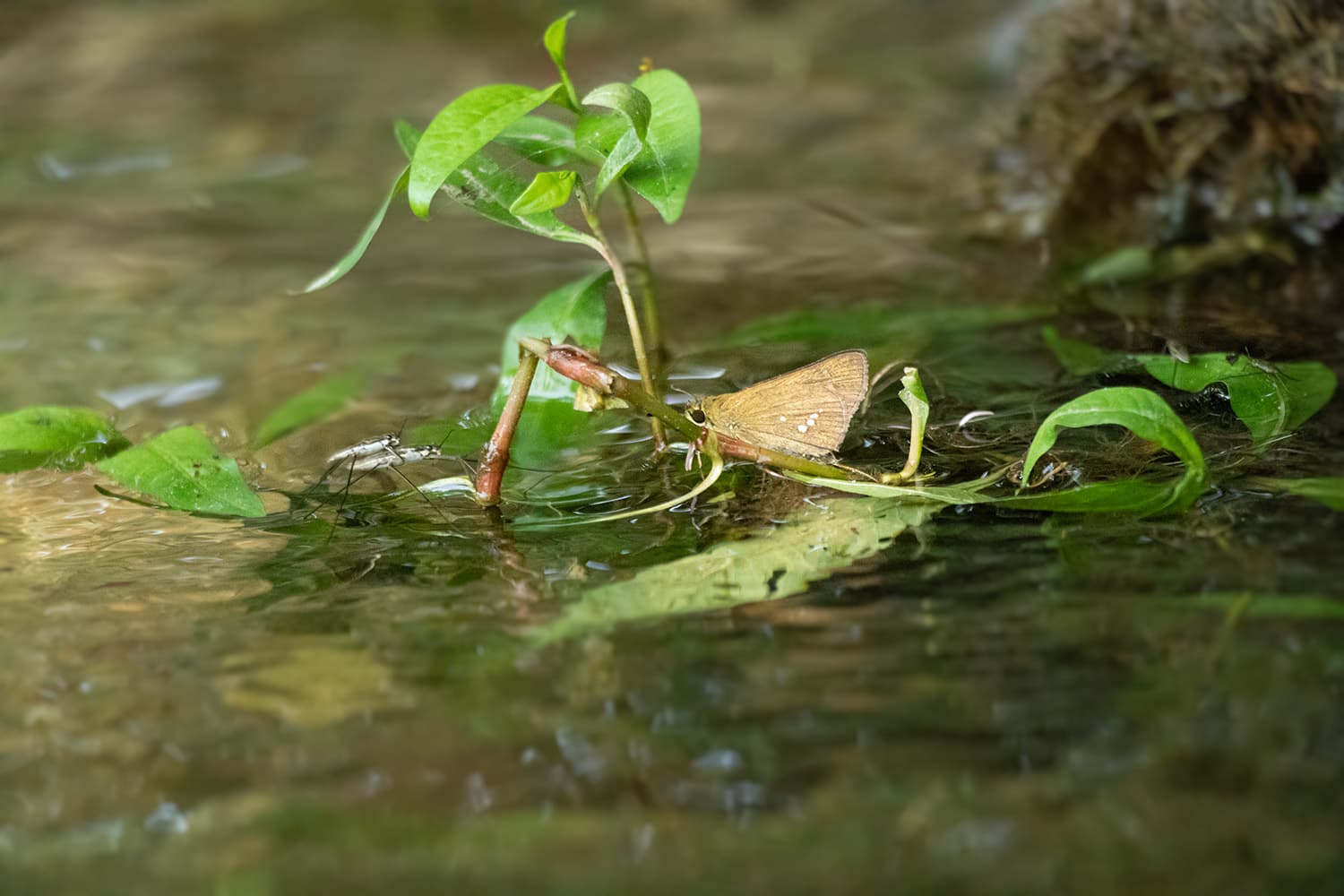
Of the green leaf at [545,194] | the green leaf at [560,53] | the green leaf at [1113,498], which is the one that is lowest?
the green leaf at [1113,498]

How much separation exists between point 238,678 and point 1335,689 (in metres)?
0.65

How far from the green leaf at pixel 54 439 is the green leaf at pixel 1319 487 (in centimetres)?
104

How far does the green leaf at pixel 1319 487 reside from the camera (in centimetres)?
81

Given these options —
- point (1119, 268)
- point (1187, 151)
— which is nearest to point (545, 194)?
point (1119, 268)

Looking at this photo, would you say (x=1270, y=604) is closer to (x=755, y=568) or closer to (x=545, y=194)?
(x=755, y=568)

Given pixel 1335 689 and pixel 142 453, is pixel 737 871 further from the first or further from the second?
pixel 142 453

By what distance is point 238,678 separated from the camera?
0.72 metres

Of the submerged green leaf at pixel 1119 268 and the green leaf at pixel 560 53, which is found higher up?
the green leaf at pixel 560 53

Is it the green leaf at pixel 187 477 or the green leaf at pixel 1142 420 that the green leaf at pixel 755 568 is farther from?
the green leaf at pixel 187 477

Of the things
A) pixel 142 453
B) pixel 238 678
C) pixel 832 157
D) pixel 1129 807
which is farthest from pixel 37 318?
pixel 1129 807

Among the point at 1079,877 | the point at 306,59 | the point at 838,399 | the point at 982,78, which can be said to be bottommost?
the point at 1079,877

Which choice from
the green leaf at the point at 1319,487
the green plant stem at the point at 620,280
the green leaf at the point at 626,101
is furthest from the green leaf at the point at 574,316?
the green leaf at the point at 1319,487

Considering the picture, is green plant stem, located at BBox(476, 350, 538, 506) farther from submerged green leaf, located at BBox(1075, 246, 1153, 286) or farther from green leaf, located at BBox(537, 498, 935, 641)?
submerged green leaf, located at BBox(1075, 246, 1153, 286)

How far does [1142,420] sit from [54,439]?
0.95m
